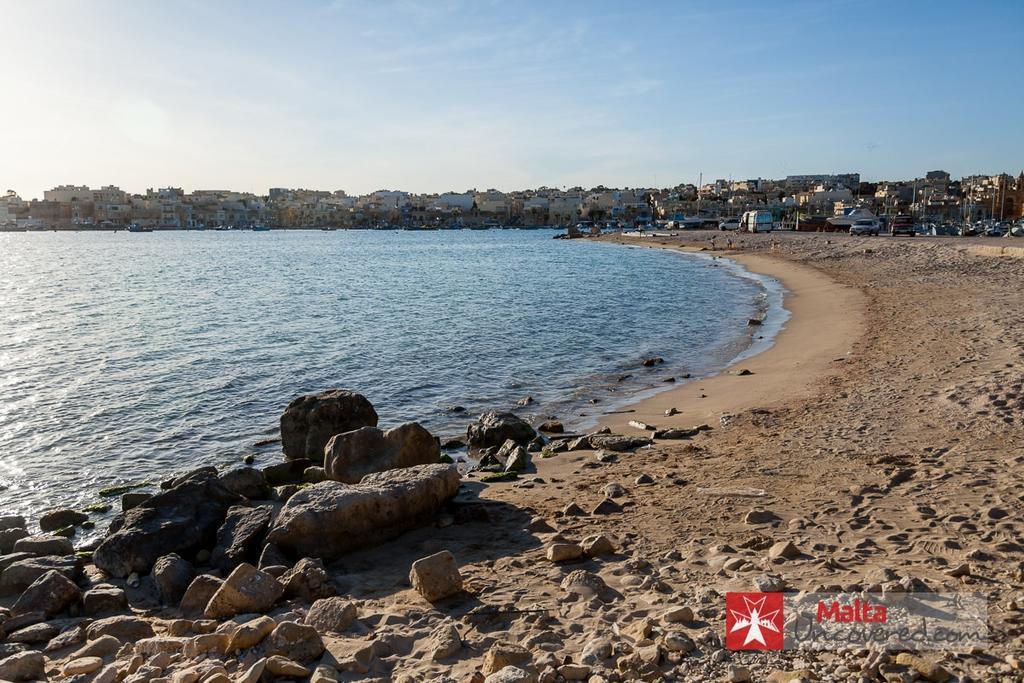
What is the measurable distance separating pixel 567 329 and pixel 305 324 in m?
10.8

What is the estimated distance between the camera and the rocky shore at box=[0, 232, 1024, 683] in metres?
4.97

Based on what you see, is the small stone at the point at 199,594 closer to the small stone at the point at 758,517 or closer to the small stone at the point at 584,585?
the small stone at the point at 584,585

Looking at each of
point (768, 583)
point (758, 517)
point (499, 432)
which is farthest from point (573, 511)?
point (499, 432)

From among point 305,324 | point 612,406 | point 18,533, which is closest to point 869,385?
point 612,406

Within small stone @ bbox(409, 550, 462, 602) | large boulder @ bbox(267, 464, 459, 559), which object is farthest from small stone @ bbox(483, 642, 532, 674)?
large boulder @ bbox(267, 464, 459, 559)

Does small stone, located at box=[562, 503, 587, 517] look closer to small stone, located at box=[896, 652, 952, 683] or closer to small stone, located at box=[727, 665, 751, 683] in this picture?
small stone, located at box=[727, 665, 751, 683]

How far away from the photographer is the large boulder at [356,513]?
23.9 feet

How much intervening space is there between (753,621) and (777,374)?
12381 millimetres

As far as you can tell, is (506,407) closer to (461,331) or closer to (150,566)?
(150,566)

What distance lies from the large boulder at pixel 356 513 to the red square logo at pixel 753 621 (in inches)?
140

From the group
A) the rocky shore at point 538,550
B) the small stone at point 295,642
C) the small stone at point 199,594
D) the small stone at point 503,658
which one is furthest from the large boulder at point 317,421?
the small stone at point 503,658

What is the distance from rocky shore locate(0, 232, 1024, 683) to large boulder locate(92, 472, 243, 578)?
0.03 meters

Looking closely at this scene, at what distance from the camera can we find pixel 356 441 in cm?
998

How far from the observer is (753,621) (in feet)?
16.5
